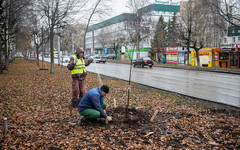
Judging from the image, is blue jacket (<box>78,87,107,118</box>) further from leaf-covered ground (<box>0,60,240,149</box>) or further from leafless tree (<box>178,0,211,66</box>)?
leafless tree (<box>178,0,211,66</box>)

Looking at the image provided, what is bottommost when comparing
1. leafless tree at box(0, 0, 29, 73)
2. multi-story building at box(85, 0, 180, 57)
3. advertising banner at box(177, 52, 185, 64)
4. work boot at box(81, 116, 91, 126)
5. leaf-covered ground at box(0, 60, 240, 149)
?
leaf-covered ground at box(0, 60, 240, 149)

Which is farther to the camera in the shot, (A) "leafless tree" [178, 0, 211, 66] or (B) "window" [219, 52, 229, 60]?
(A) "leafless tree" [178, 0, 211, 66]

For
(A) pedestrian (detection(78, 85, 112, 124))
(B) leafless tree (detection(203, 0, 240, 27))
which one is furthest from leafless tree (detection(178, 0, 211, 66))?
(A) pedestrian (detection(78, 85, 112, 124))

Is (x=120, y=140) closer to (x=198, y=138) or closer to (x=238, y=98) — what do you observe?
(x=198, y=138)

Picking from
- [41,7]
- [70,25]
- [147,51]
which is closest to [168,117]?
[70,25]

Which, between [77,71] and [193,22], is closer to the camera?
[77,71]

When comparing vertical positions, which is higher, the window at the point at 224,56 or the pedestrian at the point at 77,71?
the window at the point at 224,56

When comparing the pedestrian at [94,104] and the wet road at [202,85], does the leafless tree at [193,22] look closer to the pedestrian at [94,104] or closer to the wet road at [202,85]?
the wet road at [202,85]

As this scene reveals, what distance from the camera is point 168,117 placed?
21.9ft

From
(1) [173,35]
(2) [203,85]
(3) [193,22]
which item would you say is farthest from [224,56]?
(2) [203,85]

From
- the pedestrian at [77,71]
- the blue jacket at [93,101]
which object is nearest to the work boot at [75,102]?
the pedestrian at [77,71]

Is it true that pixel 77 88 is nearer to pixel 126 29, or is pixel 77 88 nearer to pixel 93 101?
pixel 93 101

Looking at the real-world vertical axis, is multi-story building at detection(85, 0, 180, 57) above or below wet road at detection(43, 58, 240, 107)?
above

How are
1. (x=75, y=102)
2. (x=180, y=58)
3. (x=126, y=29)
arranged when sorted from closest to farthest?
1. (x=75, y=102)
2. (x=180, y=58)
3. (x=126, y=29)
